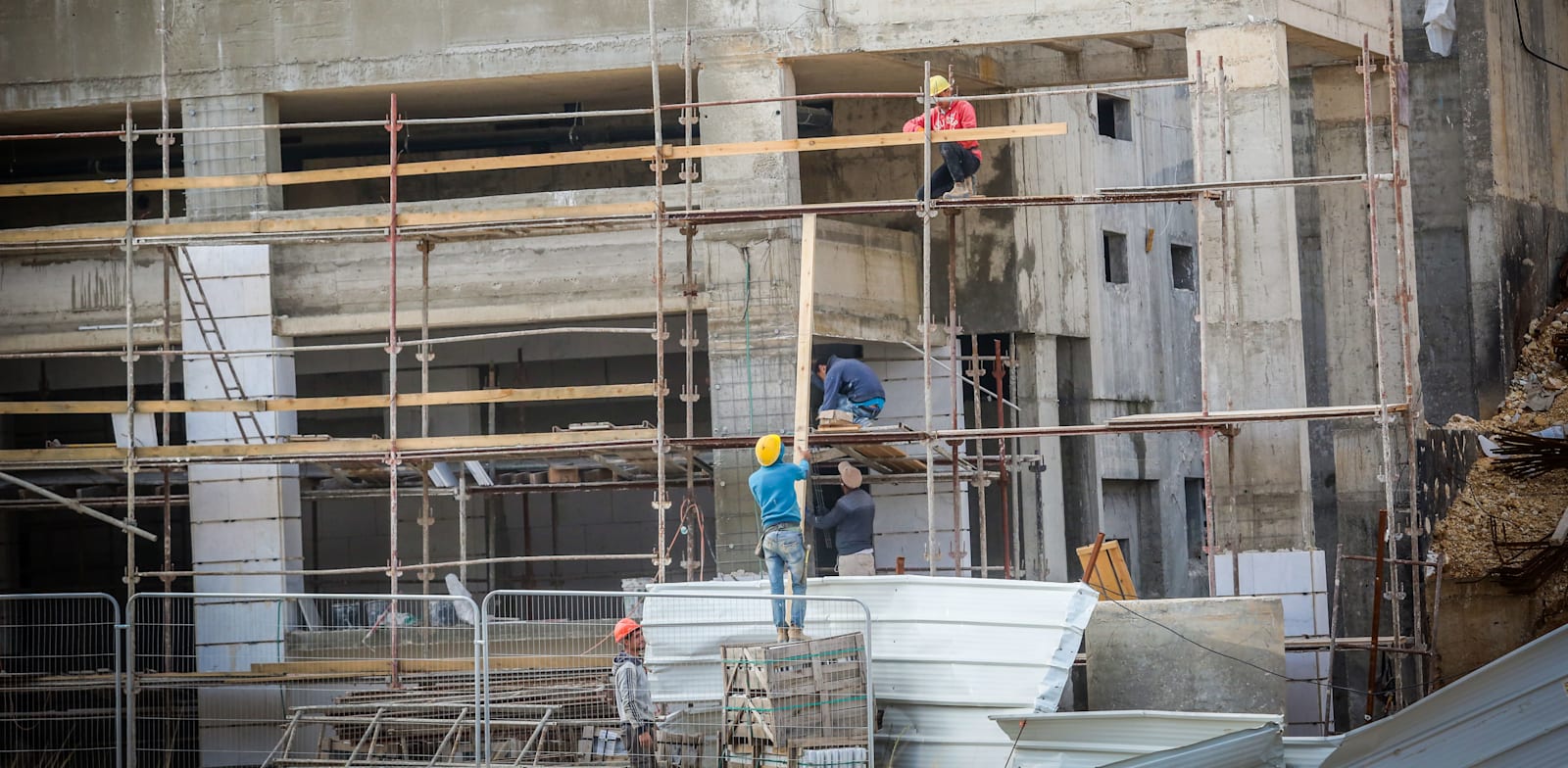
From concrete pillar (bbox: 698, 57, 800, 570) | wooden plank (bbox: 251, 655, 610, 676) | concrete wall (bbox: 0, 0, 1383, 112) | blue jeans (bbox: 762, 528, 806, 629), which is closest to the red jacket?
concrete wall (bbox: 0, 0, 1383, 112)

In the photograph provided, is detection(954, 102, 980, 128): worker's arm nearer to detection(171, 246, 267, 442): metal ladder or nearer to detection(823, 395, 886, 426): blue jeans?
detection(823, 395, 886, 426): blue jeans

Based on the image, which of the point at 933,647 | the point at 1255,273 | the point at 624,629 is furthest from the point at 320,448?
the point at 1255,273

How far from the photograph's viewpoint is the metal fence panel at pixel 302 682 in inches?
635

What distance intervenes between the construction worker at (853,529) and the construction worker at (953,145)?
9.89 feet

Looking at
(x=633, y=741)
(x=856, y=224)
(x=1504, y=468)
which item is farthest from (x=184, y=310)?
(x=1504, y=468)

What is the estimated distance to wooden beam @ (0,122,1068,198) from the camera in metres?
18.0

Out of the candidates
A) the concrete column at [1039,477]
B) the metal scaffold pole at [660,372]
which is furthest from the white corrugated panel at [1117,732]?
the concrete column at [1039,477]

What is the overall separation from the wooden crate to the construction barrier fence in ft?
0.04

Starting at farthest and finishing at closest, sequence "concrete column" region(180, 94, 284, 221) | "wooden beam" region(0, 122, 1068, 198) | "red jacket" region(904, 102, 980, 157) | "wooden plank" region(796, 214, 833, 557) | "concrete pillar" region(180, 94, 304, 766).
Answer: "concrete column" region(180, 94, 284, 221)
"concrete pillar" region(180, 94, 304, 766)
"red jacket" region(904, 102, 980, 157)
"wooden beam" region(0, 122, 1068, 198)
"wooden plank" region(796, 214, 833, 557)

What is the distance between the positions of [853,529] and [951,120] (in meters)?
4.06

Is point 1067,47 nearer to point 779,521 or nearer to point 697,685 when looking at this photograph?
point 779,521

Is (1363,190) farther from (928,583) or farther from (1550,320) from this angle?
(928,583)

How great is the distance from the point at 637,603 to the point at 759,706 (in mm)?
2722

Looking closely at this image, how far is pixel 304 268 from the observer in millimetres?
21406
